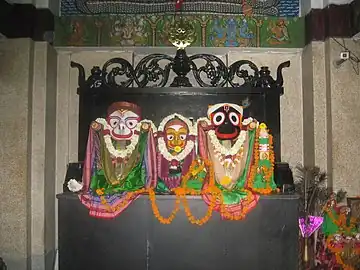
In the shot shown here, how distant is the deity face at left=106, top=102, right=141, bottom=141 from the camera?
3.71 meters

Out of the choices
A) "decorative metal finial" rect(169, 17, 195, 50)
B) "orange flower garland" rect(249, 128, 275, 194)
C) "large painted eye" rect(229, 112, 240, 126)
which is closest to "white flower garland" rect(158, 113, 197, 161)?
"large painted eye" rect(229, 112, 240, 126)

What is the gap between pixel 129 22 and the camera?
418 cm

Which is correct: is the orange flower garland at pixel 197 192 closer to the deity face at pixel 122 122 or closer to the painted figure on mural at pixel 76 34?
the deity face at pixel 122 122

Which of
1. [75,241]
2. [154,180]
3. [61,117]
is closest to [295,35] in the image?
[154,180]

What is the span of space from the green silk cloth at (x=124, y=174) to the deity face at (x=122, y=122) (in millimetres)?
121

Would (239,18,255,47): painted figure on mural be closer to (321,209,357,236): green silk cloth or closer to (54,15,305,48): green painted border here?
(54,15,305,48): green painted border

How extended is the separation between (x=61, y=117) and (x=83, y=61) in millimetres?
633

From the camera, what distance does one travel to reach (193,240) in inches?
134

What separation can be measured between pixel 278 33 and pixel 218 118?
1215 mm

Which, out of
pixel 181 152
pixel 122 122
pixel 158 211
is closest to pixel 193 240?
pixel 158 211

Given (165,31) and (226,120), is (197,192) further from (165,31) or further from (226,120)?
(165,31)

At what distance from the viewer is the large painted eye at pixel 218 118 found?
368cm

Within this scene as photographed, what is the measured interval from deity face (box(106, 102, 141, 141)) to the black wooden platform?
0.64m

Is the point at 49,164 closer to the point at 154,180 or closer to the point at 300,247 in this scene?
the point at 154,180
